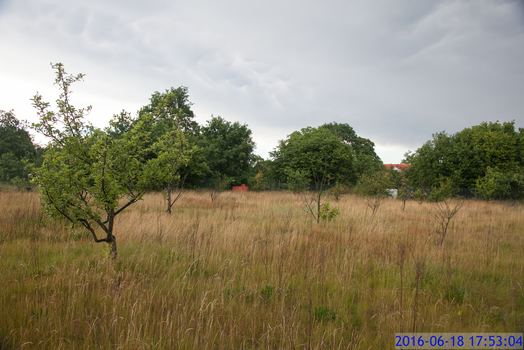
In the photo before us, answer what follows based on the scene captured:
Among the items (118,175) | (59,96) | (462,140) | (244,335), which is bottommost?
(244,335)

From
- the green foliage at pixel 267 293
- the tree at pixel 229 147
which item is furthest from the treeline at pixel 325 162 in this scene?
the green foliage at pixel 267 293

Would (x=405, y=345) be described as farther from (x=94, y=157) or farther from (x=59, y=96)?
(x=59, y=96)

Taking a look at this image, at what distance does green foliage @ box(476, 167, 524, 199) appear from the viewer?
22.9m

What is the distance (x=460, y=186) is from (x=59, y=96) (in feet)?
114

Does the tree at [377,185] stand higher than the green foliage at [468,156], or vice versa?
the green foliage at [468,156]

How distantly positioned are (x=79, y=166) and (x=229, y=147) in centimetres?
2837

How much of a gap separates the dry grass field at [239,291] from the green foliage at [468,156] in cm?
2584

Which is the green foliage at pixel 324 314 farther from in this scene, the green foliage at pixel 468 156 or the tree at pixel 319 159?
the tree at pixel 319 159

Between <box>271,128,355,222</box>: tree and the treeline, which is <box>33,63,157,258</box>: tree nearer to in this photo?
the treeline

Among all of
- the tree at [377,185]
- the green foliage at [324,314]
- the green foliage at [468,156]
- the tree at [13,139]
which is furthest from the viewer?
the tree at [13,139]

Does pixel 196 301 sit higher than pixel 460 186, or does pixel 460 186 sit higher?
pixel 460 186

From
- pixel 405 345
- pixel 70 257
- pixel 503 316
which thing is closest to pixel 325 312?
pixel 405 345

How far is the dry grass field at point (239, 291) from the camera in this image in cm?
265

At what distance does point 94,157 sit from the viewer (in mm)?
4109
